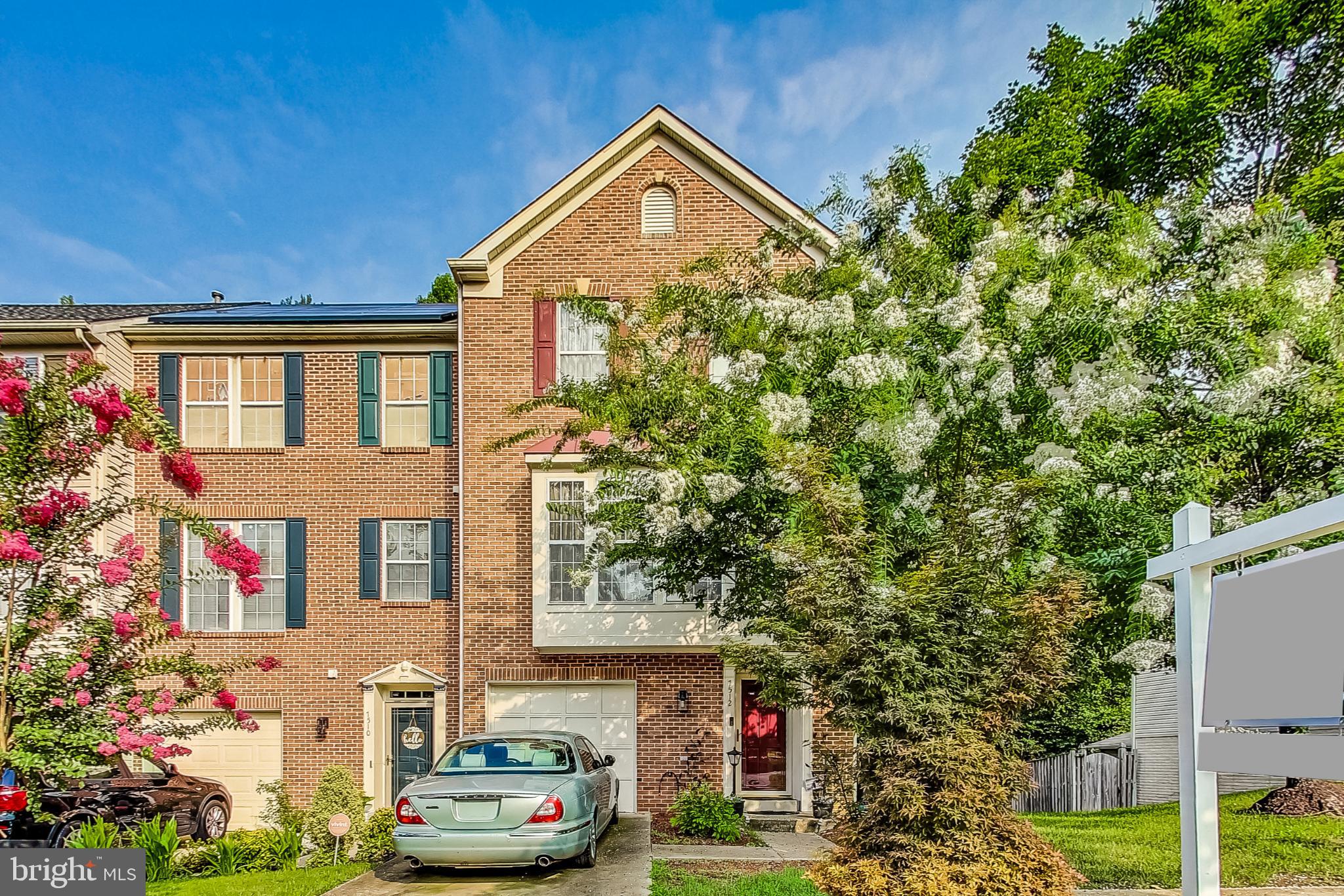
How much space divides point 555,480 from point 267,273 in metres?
13.3

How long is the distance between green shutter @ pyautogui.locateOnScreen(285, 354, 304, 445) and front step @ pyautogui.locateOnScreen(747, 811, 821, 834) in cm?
998

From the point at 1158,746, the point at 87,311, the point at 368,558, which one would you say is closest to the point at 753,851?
the point at 368,558

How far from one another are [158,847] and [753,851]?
6900 mm

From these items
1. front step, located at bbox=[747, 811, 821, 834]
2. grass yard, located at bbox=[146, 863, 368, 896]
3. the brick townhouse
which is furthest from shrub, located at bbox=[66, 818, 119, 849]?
front step, located at bbox=[747, 811, 821, 834]

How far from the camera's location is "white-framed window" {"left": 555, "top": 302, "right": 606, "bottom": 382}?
47.9 feet

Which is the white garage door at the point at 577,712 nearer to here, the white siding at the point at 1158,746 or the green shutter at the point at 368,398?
the green shutter at the point at 368,398

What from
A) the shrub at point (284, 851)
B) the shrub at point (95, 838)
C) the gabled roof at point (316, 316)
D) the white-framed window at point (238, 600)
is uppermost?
the gabled roof at point (316, 316)

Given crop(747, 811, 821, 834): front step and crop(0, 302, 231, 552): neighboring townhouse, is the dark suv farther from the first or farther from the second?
crop(747, 811, 821, 834): front step

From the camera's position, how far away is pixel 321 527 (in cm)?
1490

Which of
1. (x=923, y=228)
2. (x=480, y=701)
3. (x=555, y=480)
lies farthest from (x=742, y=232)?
(x=480, y=701)

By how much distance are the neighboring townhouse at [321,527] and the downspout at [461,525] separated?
0.13 meters

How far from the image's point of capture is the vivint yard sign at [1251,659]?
11.5 ft

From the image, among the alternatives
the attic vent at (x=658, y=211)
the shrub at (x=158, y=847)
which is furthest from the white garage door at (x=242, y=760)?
the attic vent at (x=658, y=211)

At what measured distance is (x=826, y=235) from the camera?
13766 mm
